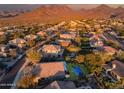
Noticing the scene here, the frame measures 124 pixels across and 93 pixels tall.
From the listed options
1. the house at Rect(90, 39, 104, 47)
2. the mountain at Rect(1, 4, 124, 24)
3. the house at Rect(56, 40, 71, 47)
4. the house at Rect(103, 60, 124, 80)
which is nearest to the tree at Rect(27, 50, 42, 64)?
the house at Rect(56, 40, 71, 47)

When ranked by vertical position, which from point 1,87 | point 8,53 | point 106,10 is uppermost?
point 106,10

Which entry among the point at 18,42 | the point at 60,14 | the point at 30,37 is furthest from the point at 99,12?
the point at 18,42

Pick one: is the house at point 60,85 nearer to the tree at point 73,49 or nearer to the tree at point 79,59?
the tree at point 79,59
